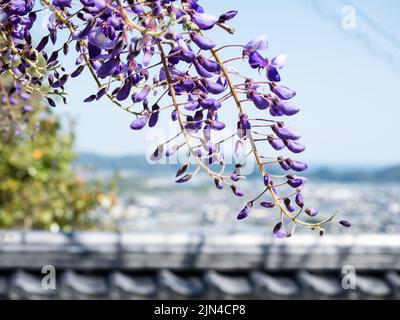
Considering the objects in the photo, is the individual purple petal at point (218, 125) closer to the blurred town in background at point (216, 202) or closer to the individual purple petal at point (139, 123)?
the individual purple petal at point (139, 123)

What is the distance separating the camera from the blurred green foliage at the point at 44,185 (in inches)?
97.8

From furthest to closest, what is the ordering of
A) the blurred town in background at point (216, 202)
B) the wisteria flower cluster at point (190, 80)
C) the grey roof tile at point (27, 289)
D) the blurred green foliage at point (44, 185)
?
1. the blurred town in background at point (216, 202)
2. the blurred green foliage at point (44, 185)
3. the grey roof tile at point (27, 289)
4. the wisteria flower cluster at point (190, 80)

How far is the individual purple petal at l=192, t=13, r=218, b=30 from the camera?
37 cm

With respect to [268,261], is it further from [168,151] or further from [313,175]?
[168,151]

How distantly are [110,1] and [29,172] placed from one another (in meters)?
2.20

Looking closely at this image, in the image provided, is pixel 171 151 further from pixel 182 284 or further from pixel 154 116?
pixel 182 284

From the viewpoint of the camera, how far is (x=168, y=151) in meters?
0.41

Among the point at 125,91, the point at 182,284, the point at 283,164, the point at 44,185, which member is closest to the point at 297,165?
the point at 283,164

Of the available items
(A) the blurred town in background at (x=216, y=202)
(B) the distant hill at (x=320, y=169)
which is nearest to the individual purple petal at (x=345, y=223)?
(A) the blurred town in background at (x=216, y=202)

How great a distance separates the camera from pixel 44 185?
8.46 ft

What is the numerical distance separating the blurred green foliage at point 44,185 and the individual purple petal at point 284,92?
2.14m

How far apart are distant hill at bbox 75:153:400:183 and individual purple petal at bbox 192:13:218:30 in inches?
93.7

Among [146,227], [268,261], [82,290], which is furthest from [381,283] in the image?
[146,227]

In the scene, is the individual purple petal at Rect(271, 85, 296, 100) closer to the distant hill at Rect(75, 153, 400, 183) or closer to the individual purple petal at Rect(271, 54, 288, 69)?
the individual purple petal at Rect(271, 54, 288, 69)
